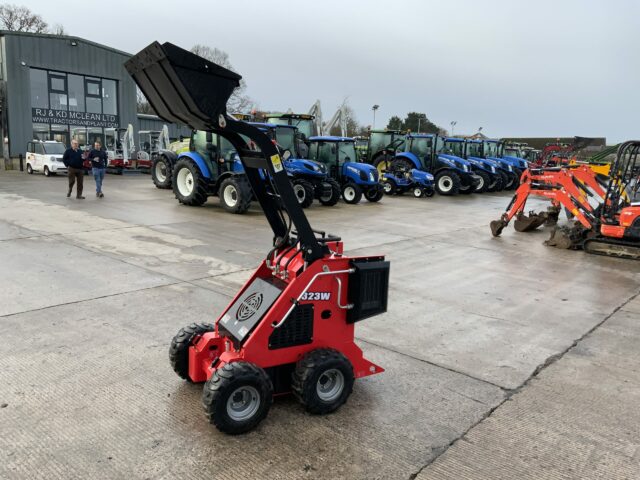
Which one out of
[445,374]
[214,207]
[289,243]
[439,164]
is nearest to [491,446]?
[445,374]

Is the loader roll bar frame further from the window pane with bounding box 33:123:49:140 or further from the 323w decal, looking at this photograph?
the window pane with bounding box 33:123:49:140

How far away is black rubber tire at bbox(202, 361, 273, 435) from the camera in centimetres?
288

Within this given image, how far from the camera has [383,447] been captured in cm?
296

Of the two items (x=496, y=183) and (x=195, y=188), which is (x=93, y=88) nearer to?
(x=195, y=188)

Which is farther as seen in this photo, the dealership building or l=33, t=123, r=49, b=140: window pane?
l=33, t=123, r=49, b=140: window pane

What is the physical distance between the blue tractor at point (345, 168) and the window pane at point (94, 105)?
16.1 m

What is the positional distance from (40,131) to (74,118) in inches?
69.1

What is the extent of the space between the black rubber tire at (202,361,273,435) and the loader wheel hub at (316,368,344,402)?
0.39m

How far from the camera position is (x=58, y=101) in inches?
1002

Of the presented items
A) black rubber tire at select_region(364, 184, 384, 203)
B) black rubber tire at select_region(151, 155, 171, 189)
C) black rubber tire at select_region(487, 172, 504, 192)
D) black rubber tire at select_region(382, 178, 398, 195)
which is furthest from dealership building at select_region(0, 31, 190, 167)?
black rubber tire at select_region(487, 172, 504, 192)

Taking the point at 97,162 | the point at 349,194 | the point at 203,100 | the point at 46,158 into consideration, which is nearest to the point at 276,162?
the point at 203,100

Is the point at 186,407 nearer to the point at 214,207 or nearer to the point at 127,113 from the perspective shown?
the point at 214,207

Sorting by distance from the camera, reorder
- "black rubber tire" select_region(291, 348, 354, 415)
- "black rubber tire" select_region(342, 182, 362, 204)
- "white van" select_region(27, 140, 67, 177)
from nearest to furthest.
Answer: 1. "black rubber tire" select_region(291, 348, 354, 415)
2. "black rubber tire" select_region(342, 182, 362, 204)
3. "white van" select_region(27, 140, 67, 177)

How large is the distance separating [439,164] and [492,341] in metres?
16.9
